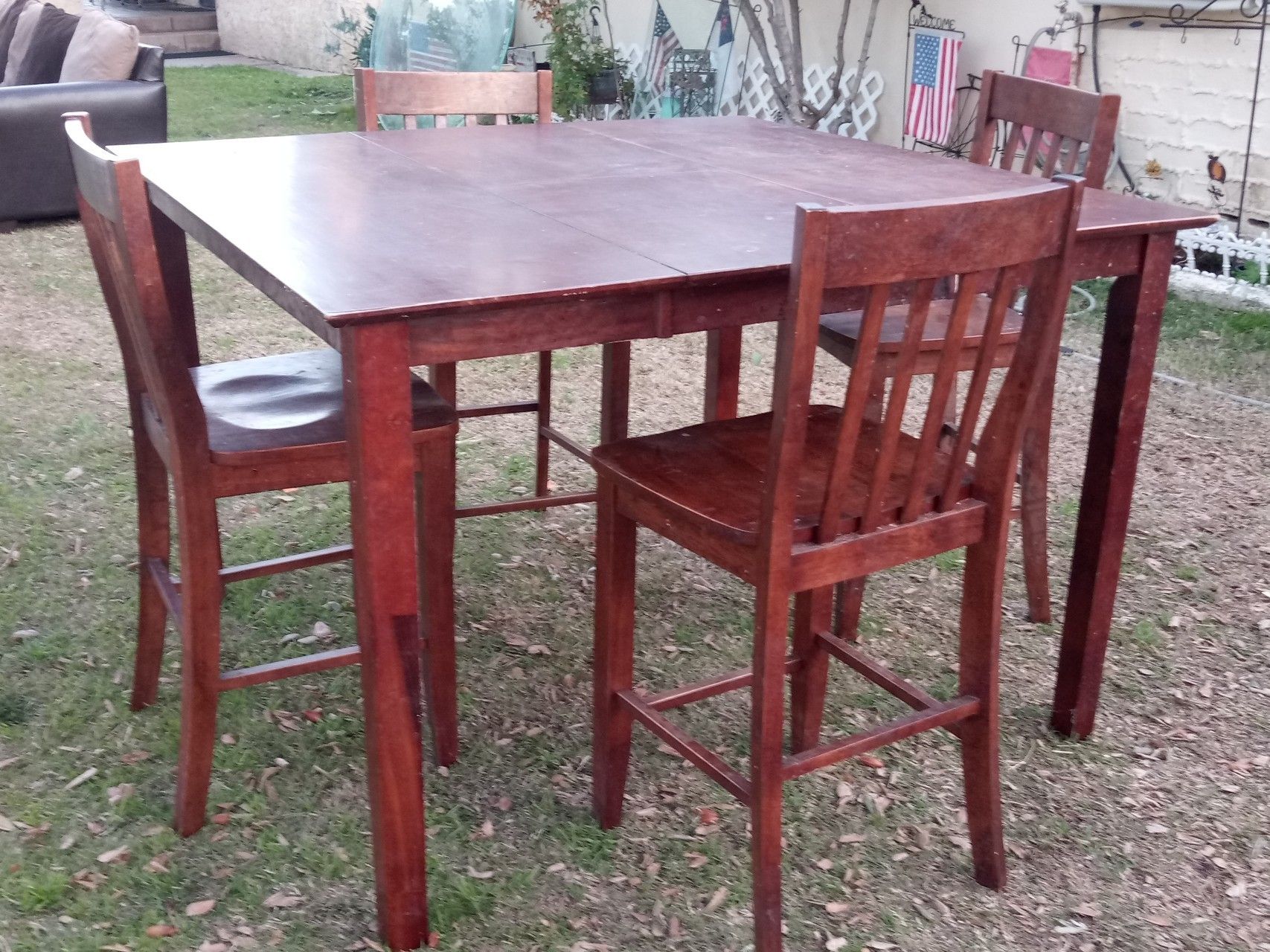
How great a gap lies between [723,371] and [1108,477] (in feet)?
2.90

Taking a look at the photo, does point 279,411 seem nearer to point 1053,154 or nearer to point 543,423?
point 543,423

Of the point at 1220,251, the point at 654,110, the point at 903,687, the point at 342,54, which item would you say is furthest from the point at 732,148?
the point at 342,54

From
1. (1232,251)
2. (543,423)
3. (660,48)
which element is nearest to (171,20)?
(660,48)

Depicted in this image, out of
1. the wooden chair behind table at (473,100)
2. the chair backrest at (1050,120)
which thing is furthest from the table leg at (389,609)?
the chair backrest at (1050,120)

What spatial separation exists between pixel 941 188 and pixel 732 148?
1.93 ft

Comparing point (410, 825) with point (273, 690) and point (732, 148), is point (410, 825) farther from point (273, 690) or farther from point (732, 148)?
point (732, 148)

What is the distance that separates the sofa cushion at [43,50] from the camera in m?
6.47

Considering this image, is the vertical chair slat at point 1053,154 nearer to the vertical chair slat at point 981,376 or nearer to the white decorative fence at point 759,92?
the vertical chair slat at point 981,376

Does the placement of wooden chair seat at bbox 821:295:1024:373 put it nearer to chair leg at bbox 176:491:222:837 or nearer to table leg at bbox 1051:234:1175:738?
table leg at bbox 1051:234:1175:738

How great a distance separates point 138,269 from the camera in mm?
1762

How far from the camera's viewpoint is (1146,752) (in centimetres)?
235

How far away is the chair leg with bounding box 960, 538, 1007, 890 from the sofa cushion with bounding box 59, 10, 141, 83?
5629 mm

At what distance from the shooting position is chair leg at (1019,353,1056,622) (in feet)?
8.49

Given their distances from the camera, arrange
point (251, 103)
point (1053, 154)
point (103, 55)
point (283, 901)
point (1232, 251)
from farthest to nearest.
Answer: point (251, 103) → point (103, 55) → point (1232, 251) → point (1053, 154) → point (283, 901)
